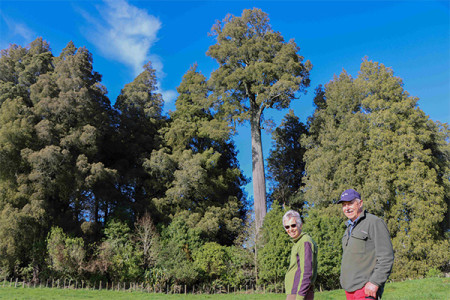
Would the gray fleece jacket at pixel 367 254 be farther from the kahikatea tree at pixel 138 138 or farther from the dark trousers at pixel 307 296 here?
the kahikatea tree at pixel 138 138

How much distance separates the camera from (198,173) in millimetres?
23938

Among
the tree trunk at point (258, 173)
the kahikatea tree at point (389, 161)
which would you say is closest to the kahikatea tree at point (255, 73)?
the tree trunk at point (258, 173)

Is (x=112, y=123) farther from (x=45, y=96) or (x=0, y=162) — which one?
(x=0, y=162)

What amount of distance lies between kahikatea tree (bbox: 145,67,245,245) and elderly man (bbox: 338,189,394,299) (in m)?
19.9

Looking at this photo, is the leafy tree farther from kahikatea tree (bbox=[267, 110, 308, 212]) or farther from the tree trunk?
kahikatea tree (bbox=[267, 110, 308, 212])

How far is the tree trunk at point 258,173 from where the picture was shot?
77.6 ft

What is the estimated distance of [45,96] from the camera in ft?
73.0

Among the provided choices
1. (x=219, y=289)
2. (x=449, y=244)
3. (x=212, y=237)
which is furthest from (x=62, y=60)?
(x=449, y=244)

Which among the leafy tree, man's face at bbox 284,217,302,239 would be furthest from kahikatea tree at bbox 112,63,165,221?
man's face at bbox 284,217,302,239

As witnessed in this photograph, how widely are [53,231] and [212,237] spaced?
9.79m

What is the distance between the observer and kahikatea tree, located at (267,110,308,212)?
3028cm

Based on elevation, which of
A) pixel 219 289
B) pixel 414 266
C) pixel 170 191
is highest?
pixel 170 191

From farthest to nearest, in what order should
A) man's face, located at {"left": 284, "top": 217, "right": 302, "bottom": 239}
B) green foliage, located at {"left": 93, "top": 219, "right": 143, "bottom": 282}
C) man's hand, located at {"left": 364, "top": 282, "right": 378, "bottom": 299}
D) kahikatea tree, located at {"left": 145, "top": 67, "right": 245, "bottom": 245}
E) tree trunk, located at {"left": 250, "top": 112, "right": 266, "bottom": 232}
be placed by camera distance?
kahikatea tree, located at {"left": 145, "top": 67, "right": 245, "bottom": 245}, tree trunk, located at {"left": 250, "top": 112, "right": 266, "bottom": 232}, green foliage, located at {"left": 93, "top": 219, "right": 143, "bottom": 282}, man's face, located at {"left": 284, "top": 217, "right": 302, "bottom": 239}, man's hand, located at {"left": 364, "top": 282, "right": 378, "bottom": 299}

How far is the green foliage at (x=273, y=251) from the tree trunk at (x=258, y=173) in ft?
4.69
